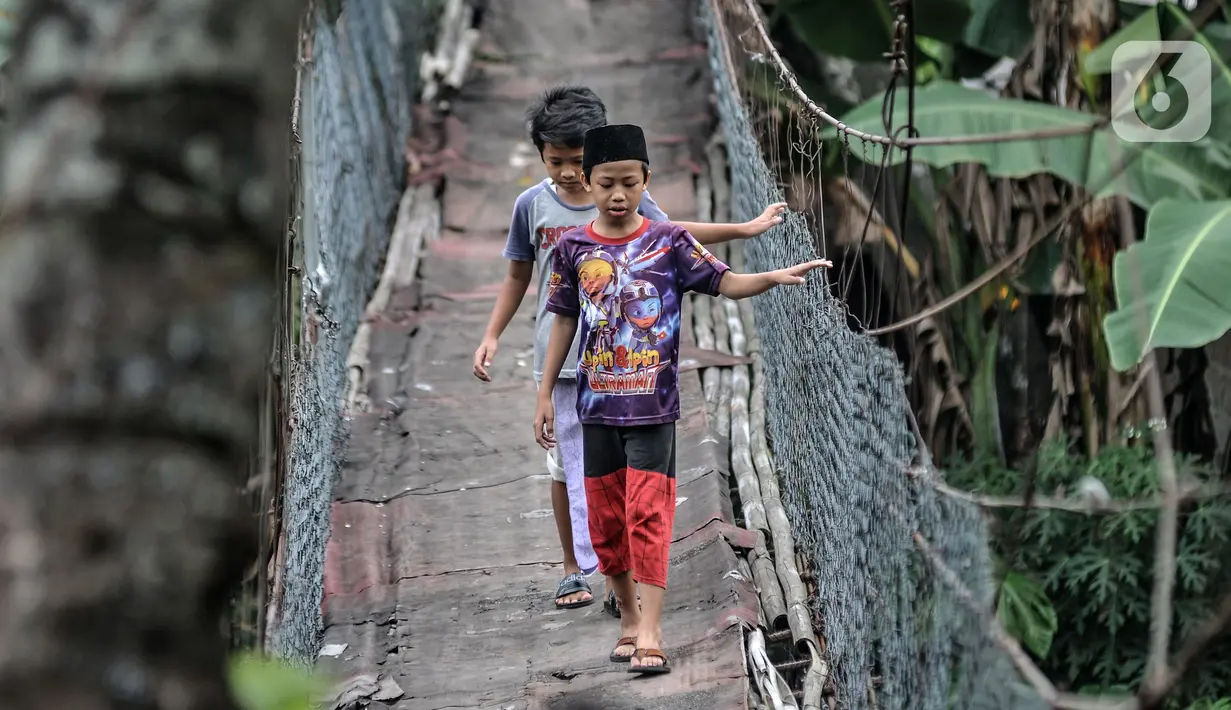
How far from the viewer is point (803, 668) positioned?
3.33m

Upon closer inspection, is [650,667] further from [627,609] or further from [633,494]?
[633,494]

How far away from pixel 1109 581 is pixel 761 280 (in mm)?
3115

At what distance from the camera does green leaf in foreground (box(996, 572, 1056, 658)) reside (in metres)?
5.25

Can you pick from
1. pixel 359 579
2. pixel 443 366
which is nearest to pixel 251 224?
pixel 359 579

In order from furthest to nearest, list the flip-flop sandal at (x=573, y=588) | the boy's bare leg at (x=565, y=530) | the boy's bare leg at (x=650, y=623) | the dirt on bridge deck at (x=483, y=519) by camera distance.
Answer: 1. the flip-flop sandal at (x=573, y=588)
2. the boy's bare leg at (x=565, y=530)
3. the dirt on bridge deck at (x=483, y=519)
4. the boy's bare leg at (x=650, y=623)

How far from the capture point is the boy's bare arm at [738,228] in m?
2.92

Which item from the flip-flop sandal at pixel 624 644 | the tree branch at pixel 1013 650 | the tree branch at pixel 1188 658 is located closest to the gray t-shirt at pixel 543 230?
the flip-flop sandal at pixel 624 644

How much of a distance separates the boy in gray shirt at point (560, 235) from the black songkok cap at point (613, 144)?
184 millimetres

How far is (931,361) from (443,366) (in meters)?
2.25

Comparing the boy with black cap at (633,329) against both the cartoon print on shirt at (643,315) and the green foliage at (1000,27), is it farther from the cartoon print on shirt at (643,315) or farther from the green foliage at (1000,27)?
the green foliage at (1000,27)

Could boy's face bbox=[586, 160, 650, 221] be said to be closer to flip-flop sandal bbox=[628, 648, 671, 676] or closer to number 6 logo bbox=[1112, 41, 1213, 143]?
flip-flop sandal bbox=[628, 648, 671, 676]

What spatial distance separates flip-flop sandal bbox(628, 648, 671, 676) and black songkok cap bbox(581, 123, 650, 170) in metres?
1.07

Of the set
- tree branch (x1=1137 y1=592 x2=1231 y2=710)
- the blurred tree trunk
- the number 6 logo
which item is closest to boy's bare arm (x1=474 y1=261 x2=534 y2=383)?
the blurred tree trunk

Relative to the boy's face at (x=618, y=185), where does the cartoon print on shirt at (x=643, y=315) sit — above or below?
below
